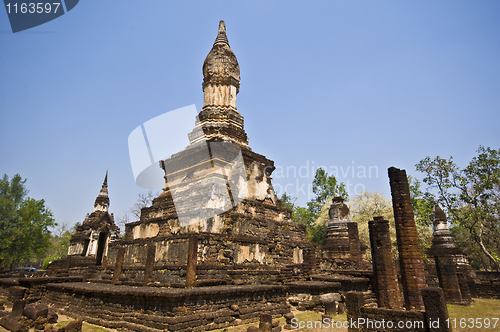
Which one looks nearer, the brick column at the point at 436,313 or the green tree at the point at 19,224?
the brick column at the point at 436,313

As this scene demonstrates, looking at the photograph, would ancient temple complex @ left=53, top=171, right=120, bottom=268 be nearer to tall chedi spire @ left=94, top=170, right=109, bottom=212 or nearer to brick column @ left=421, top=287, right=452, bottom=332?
tall chedi spire @ left=94, top=170, right=109, bottom=212

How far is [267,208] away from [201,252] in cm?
446

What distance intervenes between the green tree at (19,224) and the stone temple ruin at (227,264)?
55.7 feet

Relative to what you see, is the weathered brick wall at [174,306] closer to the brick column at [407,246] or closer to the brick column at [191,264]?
the brick column at [191,264]

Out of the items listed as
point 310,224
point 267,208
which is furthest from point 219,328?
point 310,224

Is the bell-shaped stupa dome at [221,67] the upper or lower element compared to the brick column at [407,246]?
upper

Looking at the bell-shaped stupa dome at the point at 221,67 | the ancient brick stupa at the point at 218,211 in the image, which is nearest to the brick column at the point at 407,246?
the ancient brick stupa at the point at 218,211

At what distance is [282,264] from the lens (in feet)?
37.2

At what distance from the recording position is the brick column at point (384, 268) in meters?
9.02

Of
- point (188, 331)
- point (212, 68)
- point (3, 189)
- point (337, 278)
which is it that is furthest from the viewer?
point (3, 189)

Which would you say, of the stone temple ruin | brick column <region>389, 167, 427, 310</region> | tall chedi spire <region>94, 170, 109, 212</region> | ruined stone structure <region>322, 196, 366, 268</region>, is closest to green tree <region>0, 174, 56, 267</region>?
tall chedi spire <region>94, 170, 109, 212</region>

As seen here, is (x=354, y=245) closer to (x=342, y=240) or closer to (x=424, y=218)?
(x=342, y=240)

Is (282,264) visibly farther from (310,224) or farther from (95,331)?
(310,224)

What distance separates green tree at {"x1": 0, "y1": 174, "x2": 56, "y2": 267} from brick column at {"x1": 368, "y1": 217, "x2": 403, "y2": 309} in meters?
29.9
